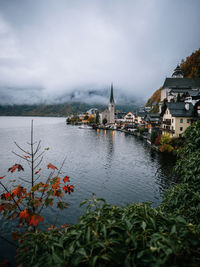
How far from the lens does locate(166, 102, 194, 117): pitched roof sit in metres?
49.0

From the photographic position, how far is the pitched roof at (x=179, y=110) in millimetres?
49031

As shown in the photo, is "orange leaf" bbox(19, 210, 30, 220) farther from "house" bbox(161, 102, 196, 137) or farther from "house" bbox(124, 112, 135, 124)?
"house" bbox(124, 112, 135, 124)

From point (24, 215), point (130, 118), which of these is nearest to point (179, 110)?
point (24, 215)

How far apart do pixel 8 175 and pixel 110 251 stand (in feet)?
102

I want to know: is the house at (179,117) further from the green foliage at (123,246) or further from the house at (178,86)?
the house at (178,86)

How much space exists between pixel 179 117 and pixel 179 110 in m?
2.97

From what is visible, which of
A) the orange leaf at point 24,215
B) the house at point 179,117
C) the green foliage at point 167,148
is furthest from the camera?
the house at point 179,117

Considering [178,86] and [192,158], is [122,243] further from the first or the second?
[178,86]

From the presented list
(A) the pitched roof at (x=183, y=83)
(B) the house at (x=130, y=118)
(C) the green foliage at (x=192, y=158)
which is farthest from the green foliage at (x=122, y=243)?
(B) the house at (x=130, y=118)

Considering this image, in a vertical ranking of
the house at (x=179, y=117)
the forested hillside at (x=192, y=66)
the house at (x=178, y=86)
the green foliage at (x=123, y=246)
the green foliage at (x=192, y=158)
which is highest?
the forested hillside at (x=192, y=66)

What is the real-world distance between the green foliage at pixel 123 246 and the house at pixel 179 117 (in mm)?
49788

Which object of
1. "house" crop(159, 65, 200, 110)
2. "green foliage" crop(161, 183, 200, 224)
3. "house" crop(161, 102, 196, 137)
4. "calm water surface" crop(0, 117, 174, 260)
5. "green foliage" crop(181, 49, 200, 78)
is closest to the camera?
"green foliage" crop(161, 183, 200, 224)

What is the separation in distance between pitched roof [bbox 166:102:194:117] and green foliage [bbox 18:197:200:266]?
165 feet

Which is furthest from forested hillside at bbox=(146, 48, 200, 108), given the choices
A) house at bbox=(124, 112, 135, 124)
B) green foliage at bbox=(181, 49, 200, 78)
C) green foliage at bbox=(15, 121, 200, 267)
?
green foliage at bbox=(15, 121, 200, 267)
